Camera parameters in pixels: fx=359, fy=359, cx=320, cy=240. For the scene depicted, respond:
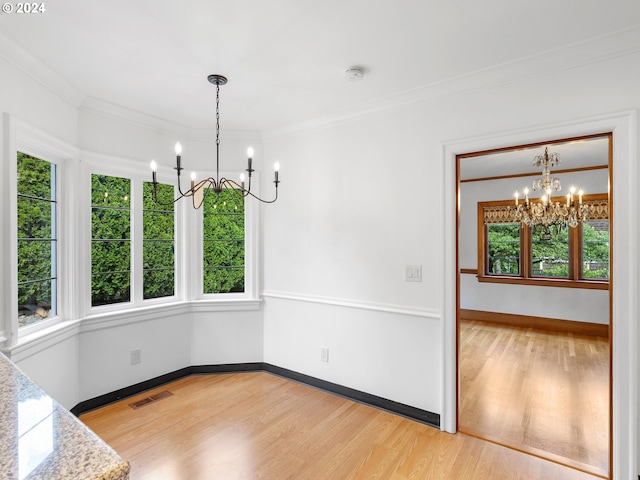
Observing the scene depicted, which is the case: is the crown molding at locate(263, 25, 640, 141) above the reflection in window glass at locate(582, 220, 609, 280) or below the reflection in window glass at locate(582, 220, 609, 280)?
above

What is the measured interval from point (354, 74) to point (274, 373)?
2.90 metres

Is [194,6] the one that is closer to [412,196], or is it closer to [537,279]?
[412,196]

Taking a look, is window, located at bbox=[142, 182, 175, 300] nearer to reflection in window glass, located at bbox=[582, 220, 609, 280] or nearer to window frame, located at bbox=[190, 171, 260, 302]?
window frame, located at bbox=[190, 171, 260, 302]

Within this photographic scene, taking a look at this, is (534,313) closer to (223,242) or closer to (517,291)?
(517,291)

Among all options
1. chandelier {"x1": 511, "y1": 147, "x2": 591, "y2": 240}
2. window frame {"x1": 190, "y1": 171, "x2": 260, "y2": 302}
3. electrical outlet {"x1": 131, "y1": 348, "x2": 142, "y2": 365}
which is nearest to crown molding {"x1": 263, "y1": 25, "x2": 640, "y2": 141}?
window frame {"x1": 190, "y1": 171, "x2": 260, "y2": 302}

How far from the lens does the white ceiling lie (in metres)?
1.79

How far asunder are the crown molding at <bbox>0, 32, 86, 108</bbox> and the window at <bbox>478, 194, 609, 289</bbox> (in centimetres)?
559

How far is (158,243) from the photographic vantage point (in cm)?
353

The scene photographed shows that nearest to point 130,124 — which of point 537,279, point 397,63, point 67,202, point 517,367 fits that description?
point 67,202

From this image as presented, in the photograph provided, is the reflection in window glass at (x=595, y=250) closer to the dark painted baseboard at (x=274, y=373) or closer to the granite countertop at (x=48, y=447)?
the dark painted baseboard at (x=274, y=373)

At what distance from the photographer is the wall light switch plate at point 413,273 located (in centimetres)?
279

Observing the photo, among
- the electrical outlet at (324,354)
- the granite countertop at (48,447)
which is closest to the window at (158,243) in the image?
the electrical outlet at (324,354)

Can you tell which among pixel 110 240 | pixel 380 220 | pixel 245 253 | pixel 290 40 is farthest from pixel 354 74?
pixel 110 240

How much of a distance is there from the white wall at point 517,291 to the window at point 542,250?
0.11m
